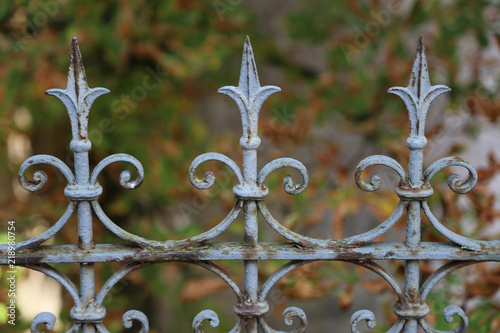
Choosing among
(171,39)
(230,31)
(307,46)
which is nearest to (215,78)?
(230,31)

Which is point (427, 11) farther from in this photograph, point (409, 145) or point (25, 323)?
point (25, 323)

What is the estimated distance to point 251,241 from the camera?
120 cm

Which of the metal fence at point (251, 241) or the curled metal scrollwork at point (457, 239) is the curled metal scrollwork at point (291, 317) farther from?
the curled metal scrollwork at point (457, 239)

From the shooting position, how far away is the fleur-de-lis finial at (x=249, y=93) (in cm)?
111

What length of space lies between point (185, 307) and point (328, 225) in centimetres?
98

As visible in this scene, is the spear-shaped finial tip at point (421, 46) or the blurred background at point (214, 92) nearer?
the spear-shaped finial tip at point (421, 46)

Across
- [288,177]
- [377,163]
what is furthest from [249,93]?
[377,163]

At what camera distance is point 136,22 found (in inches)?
84.9

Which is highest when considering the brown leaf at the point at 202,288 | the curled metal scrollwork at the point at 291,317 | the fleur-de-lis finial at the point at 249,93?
the fleur-de-lis finial at the point at 249,93

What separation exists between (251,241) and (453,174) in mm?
470

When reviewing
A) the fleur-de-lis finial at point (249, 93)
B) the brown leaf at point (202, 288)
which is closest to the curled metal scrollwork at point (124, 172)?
the fleur-de-lis finial at point (249, 93)

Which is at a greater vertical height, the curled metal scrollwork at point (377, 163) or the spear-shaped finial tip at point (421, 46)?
the spear-shaped finial tip at point (421, 46)

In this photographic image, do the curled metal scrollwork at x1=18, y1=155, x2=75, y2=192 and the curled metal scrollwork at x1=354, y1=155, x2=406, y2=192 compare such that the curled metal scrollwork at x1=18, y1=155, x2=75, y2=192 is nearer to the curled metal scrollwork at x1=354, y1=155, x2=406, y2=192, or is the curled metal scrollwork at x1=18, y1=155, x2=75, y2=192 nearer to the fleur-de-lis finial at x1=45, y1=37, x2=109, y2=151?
the fleur-de-lis finial at x1=45, y1=37, x2=109, y2=151

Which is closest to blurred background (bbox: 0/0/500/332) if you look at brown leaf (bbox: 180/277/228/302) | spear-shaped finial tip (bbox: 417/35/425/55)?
brown leaf (bbox: 180/277/228/302)
